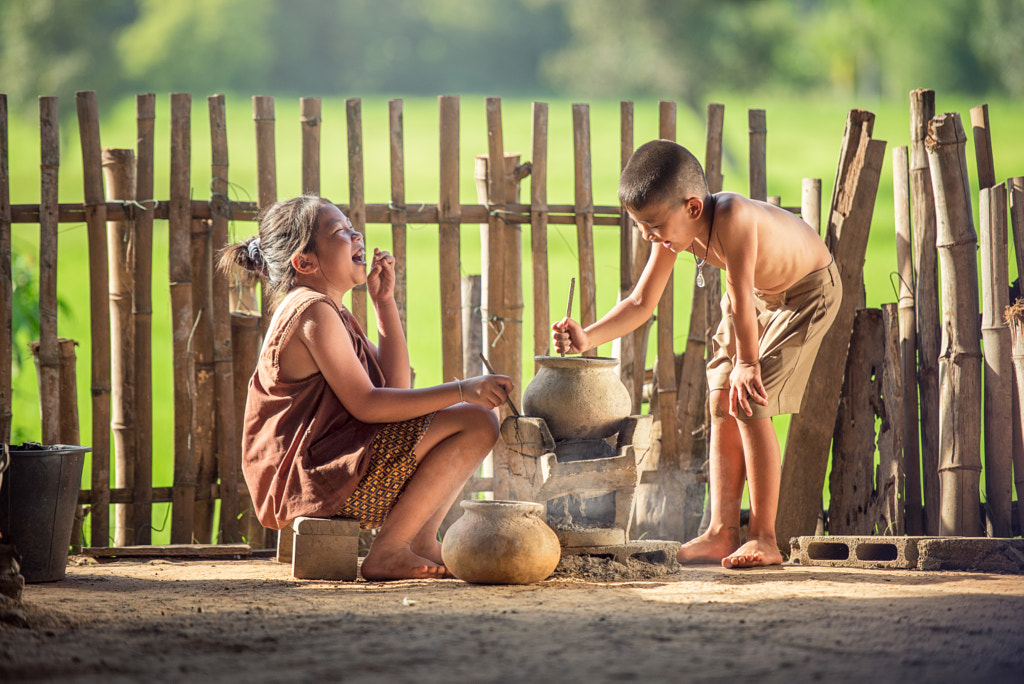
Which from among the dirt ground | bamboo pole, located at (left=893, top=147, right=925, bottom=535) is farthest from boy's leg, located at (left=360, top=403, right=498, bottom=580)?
bamboo pole, located at (left=893, top=147, right=925, bottom=535)

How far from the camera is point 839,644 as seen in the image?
7.70 feet

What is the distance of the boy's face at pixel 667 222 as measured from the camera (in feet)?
12.0

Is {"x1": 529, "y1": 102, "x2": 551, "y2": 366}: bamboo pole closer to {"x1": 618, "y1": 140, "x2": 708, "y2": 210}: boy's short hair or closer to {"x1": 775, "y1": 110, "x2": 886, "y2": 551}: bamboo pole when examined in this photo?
{"x1": 618, "y1": 140, "x2": 708, "y2": 210}: boy's short hair

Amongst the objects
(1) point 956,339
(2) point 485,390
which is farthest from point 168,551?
(1) point 956,339

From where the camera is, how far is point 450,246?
4750mm

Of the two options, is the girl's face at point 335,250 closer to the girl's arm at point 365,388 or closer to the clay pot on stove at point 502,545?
the girl's arm at point 365,388

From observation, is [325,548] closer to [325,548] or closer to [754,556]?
[325,548]

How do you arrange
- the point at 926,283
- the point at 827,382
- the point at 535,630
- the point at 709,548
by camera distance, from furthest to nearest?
the point at 827,382, the point at 926,283, the point at 709,548, the point at 535,630

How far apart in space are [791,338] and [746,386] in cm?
42

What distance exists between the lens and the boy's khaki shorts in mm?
4027

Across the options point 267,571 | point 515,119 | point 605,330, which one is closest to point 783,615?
point 605,330

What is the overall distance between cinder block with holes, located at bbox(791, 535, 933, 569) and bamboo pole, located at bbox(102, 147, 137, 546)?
3.31 m

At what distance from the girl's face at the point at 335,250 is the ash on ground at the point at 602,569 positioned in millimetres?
1467

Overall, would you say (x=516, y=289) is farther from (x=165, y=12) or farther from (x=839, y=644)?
(x=165, y=12)
